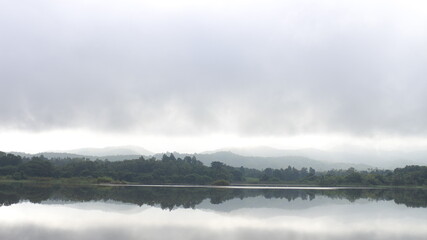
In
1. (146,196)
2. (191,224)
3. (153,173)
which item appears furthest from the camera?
(153,173)

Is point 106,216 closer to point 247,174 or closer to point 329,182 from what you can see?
point 329,182

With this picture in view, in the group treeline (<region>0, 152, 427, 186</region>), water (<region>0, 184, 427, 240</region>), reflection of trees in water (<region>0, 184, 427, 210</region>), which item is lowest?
water (<region>0, 184, 427, 240</region>)

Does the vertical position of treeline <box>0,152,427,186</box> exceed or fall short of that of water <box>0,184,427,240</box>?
it exceeds it

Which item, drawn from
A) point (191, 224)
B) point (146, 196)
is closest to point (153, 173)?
point (146, 196)

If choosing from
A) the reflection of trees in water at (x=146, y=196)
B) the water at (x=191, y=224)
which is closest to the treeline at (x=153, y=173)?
the reflection of trees in water at (x=146, y=196)

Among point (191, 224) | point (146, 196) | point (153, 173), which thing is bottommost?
point (191, 224)

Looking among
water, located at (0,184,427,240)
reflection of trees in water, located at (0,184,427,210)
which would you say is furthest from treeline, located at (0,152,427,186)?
water, located at (0,184,427,240)

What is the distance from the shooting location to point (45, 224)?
1806cm

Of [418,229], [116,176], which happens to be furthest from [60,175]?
[418,229]

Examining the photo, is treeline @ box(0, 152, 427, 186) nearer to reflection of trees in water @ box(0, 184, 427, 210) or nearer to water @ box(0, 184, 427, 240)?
reflection of trees in water @ box(0, 184, 427, 210)

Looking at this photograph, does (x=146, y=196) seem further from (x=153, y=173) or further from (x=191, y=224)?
(x=153, y=173)

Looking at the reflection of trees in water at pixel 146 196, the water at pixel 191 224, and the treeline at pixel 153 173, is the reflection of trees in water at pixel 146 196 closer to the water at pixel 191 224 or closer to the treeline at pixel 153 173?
the water at pixel 191 224

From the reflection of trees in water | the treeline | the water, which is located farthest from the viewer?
the treeline

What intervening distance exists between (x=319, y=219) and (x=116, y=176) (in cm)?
5946
